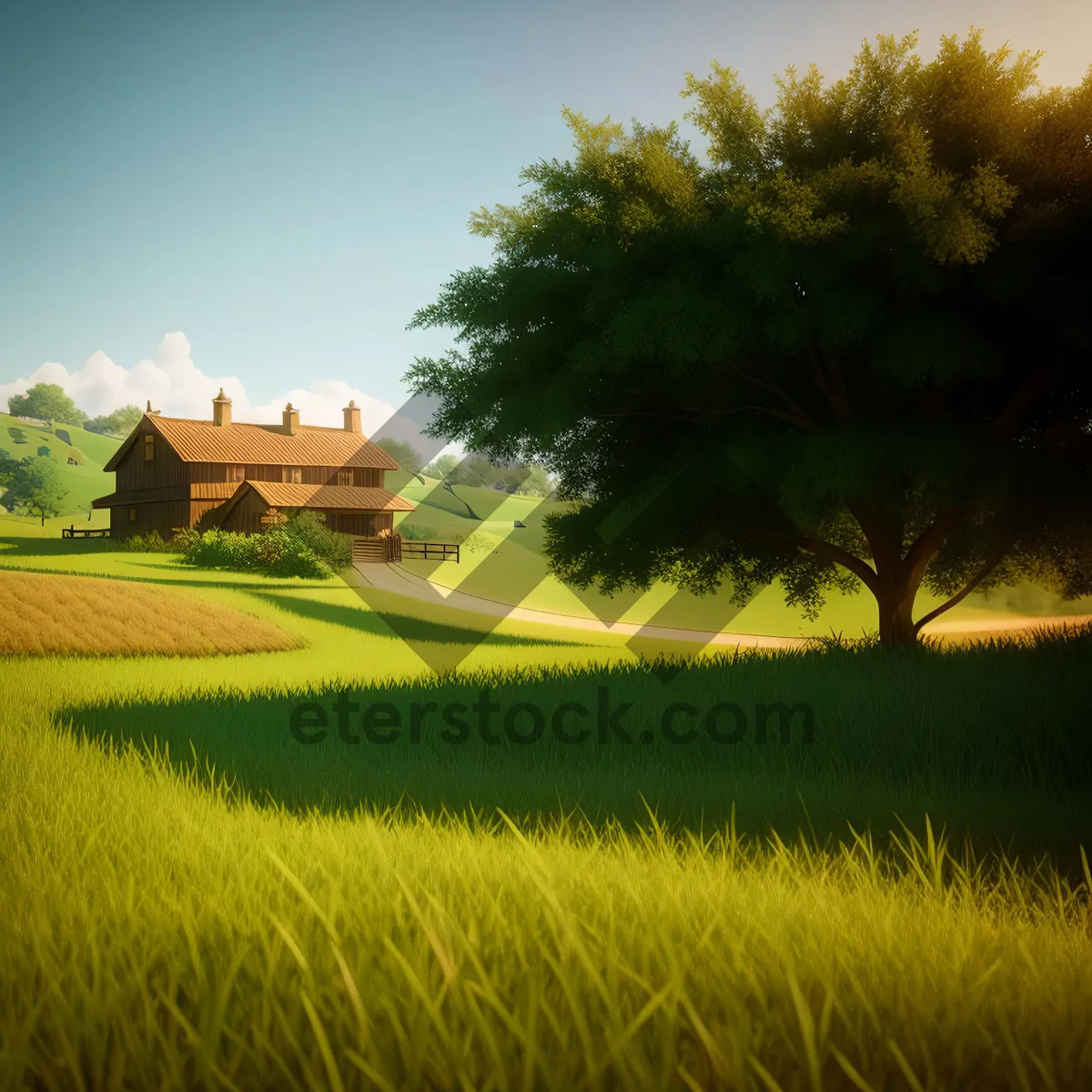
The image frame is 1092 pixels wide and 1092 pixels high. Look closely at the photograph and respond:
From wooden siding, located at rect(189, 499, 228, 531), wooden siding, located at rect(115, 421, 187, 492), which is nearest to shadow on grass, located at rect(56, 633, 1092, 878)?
wooden siding, located at rect(189, 499, 228, 531)

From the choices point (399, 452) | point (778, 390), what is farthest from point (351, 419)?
point (778, 390)

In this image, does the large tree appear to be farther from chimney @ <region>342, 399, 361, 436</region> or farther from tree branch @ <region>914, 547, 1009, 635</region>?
chimney @ <region>342, 399, 361, 436</region>

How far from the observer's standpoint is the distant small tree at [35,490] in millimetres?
67438

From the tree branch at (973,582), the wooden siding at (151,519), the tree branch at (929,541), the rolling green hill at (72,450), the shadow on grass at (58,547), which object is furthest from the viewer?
the rolling green hill at (72,450)

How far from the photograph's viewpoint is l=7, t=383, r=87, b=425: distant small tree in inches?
4951

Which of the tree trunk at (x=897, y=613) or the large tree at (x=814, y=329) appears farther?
the tree trunk at (x=897, y=613)

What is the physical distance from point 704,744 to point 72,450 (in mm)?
123837

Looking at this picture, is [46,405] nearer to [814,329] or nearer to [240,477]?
[240,477]

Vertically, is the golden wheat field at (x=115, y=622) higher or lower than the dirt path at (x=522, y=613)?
higher

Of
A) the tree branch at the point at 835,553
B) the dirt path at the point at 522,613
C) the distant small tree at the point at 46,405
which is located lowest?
the dirt path at the point at 522,613

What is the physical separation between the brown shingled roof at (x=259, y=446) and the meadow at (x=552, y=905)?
109 feet

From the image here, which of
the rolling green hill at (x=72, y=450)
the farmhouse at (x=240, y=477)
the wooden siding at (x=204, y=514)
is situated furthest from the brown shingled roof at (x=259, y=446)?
the rolling green hill at (x=72, y=450)

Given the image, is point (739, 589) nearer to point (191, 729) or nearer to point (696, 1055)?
point (191, 729)

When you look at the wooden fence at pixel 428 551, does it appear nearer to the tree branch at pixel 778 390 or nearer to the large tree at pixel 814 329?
the large tree at pixel 814 329
